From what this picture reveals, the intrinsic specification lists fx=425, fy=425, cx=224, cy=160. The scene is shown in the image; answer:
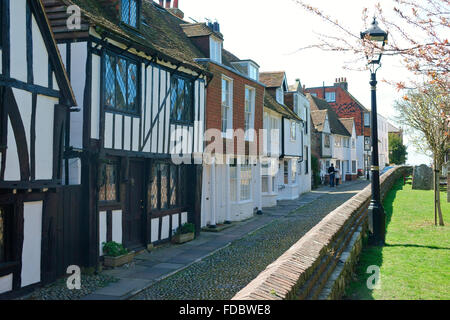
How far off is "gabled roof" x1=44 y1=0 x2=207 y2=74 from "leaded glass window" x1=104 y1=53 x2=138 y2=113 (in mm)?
549

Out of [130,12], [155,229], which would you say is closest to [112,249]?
[155,229]

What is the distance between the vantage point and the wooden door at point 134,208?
36.9ft

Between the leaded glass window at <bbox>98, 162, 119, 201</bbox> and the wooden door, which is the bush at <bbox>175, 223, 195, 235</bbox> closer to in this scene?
the wooden door

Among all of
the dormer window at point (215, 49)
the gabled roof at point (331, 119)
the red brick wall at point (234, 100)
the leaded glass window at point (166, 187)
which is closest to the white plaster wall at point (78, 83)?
the leaded glass window at point (166, 187)

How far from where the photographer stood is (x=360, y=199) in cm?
1366

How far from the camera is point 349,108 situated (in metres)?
54.1

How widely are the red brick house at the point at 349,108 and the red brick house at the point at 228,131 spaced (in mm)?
36541

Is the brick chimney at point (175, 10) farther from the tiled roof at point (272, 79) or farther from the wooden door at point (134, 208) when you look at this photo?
the wooden door at point (134, 208)

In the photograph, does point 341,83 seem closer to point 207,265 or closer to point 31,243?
point 207,265

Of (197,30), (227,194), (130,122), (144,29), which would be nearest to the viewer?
(130,122)

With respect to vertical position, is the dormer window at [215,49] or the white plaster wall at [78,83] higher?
the dormer window at [215,49]

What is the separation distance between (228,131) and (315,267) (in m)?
11.6
